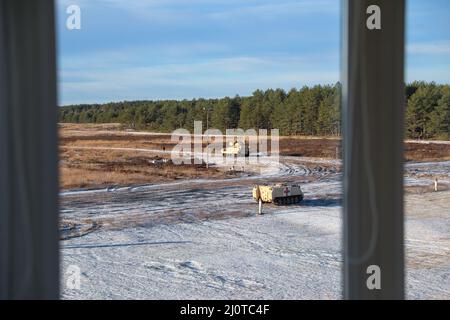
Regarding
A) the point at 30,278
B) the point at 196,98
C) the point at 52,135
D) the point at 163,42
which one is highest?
the point at 163,42

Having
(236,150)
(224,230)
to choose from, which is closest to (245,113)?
(224,230)

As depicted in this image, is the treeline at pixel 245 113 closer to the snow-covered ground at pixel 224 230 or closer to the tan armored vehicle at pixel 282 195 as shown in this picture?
the snow-covered ground at pixel 224 230

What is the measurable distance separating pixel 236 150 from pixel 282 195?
720 mm

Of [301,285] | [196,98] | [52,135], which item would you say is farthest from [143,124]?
[52,135]

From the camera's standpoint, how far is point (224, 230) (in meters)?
4.37

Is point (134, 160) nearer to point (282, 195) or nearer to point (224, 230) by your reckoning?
point (224, 230)

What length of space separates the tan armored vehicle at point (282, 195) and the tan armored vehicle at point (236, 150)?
1.61 feet

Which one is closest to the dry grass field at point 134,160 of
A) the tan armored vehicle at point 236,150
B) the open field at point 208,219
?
the open field at point 208,219

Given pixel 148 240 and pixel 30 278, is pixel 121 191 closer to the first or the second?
pixel 148 240

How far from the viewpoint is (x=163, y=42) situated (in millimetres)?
5375

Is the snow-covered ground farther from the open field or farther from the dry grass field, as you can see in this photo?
the dry grass field

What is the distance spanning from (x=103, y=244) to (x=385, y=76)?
3640mm

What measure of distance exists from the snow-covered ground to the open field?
1 cm

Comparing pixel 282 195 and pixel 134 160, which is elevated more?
pixel 134 160
